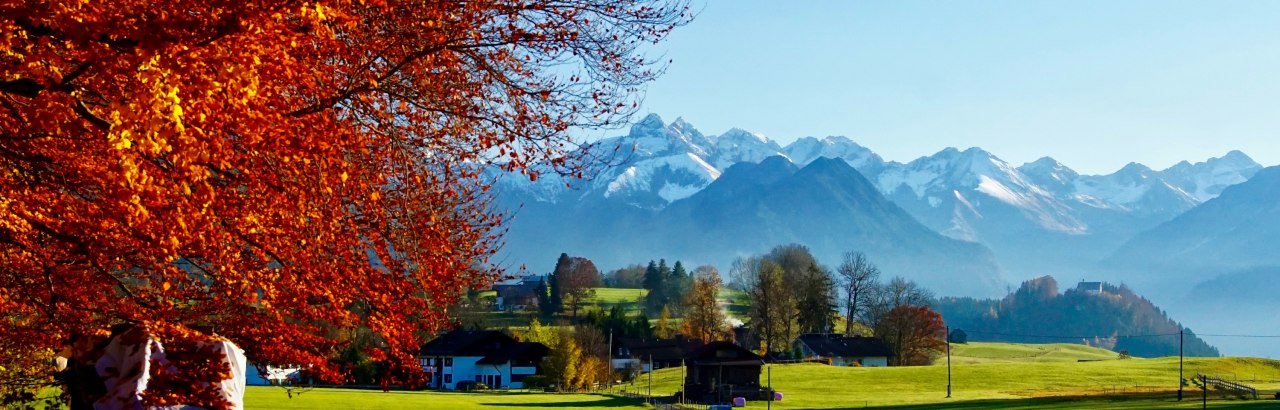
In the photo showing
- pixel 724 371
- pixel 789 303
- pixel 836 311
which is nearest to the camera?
pixel 724 371

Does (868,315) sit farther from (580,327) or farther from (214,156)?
(214,156)

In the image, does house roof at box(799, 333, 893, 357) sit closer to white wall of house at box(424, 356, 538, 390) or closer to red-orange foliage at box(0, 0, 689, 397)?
white wall of house at box(424, 356, 538, 390)

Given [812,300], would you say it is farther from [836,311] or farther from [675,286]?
[675,286]

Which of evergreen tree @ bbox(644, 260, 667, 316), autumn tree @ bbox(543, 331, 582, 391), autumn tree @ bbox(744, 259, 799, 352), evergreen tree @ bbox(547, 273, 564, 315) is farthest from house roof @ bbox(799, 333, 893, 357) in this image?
evergreen tree @ bbox(644, 260, 667, 316)

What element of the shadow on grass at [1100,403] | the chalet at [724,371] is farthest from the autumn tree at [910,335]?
the shadow on grass at [1100,403]

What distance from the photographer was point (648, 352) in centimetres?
12662

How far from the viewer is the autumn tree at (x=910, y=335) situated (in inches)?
5276

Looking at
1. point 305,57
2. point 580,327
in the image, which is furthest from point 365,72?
point 580,327

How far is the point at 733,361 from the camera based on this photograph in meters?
87.0

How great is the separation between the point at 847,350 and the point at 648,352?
22768mm

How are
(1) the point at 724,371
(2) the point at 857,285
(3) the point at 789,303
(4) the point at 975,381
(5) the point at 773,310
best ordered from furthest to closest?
(2) the point at 857,285 → (3) the point at 789,303 → (5) the point at 773,310 → (4) the point at 975,381 → (1) the point at 724,371

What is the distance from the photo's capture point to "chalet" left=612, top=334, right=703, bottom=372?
405ft

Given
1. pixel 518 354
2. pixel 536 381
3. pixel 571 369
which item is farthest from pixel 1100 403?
pixel 518 354

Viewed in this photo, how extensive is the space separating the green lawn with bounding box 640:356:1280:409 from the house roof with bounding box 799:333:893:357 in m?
18.6
